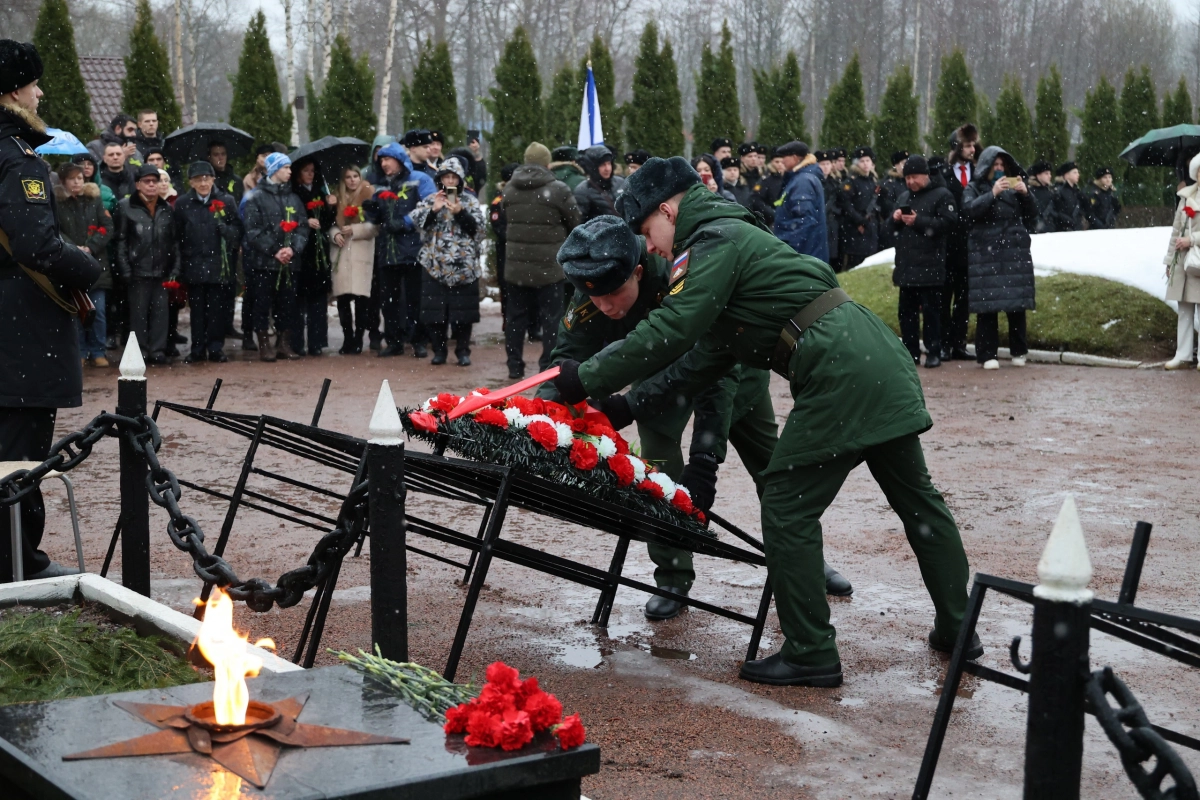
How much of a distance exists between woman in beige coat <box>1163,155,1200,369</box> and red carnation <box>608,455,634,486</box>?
33.5 feet

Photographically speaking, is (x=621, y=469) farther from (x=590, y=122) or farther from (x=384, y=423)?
(x=590, y=122)

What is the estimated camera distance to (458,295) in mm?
14227

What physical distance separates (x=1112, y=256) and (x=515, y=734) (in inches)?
582

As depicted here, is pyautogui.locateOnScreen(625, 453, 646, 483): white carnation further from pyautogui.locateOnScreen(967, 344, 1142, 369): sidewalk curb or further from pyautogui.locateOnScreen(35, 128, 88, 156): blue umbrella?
pyautogui.locateOnScreen(967, 344, 1142, 369): sidewalk curb

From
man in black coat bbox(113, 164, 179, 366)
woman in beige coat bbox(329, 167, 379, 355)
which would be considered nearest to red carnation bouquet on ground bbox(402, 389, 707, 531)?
man in black coat bbox(113, 164, 179, 366)

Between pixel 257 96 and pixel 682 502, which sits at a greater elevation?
pixel 257 96

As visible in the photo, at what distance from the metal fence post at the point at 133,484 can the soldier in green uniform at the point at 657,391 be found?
1489 mm

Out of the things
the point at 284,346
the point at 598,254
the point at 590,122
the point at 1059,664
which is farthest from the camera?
the point at 590,122

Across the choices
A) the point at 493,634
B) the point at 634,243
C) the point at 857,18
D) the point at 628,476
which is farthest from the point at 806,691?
Result: the point at 857,18

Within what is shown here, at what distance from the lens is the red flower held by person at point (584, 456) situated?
481 cm

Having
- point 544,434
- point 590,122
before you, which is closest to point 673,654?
point 544,434

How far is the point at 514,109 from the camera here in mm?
23000

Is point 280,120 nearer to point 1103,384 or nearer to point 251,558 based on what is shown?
point 1103,384

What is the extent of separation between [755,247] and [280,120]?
1864 centimetres
